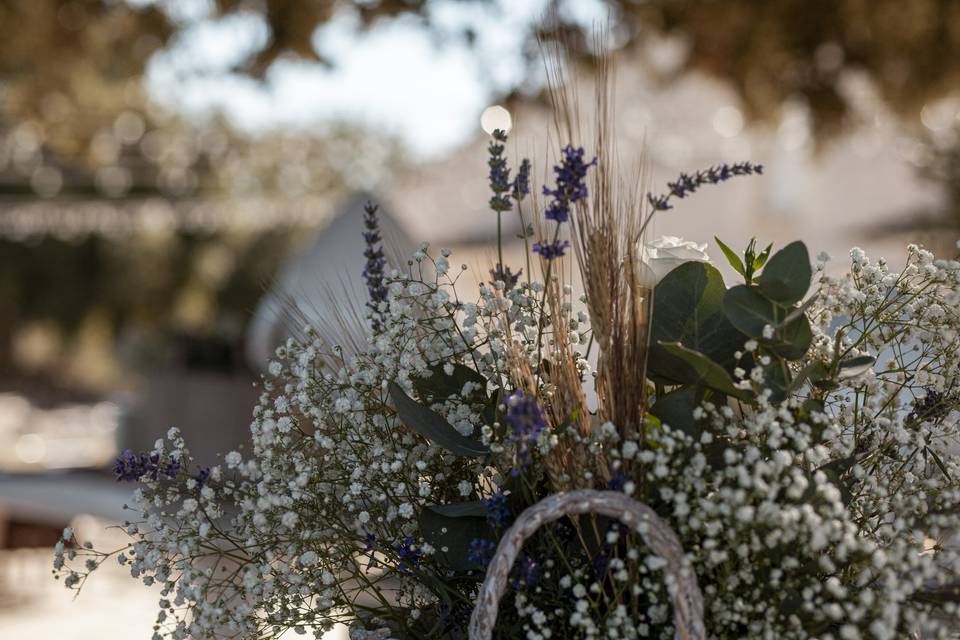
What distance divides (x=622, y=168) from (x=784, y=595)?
473 millimetres

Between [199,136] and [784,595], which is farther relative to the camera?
[199,136]

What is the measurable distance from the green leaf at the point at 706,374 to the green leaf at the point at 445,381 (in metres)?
0.22

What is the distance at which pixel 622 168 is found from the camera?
1123 millimetres

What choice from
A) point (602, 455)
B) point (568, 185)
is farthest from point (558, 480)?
point (568, 185)

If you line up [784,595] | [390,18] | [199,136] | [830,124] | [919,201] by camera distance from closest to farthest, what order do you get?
[784,595] < [390,18] < [919,201] < [830,124] < [199,136]

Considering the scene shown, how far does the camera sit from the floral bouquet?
94cm

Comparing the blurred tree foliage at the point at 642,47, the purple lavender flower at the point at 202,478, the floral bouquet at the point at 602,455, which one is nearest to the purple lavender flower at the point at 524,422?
the floral bouquet at the point at 602,455

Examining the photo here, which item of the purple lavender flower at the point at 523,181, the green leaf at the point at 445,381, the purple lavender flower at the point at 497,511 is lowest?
the purple lavender flower at the point at 497,511

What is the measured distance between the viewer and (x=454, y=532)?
1.05 meters

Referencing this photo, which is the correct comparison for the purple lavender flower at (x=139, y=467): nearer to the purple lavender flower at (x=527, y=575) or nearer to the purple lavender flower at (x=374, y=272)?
the purple lavender flower at (x=374, y=272)

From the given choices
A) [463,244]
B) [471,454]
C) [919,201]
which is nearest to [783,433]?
[471,454]

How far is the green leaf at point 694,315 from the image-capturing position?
106 centimetres

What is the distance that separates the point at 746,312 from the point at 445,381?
12.6 inches

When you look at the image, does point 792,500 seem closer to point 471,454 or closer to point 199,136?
point 471,454
